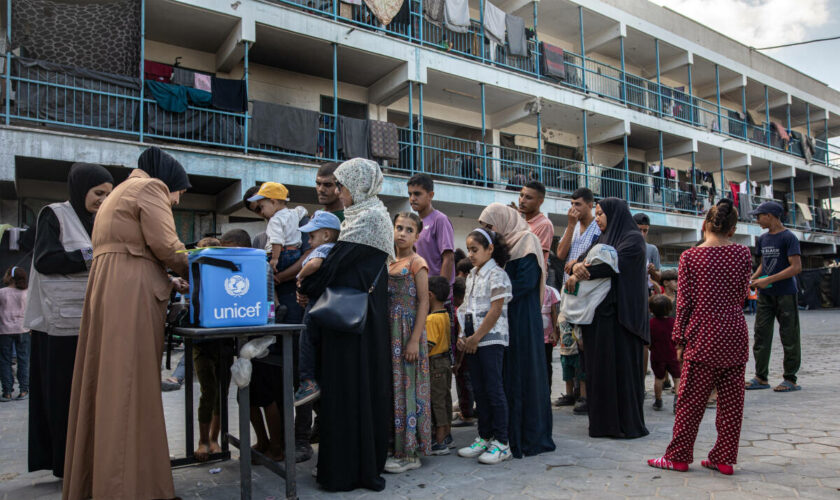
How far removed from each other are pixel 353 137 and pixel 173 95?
3.56 m

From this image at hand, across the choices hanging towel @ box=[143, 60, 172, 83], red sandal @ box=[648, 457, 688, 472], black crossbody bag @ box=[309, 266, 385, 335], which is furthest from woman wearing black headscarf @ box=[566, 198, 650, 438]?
hanging towel @ box=[143, 60, 172, 83]

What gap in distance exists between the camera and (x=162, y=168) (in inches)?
126

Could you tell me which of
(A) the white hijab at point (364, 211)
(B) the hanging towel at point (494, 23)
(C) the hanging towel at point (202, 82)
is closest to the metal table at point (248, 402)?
(A) the white hijab at point (364, 211)

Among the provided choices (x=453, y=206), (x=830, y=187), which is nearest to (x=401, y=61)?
(x=453, y=206)

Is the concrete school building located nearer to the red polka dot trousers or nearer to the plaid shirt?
the plaid shirt

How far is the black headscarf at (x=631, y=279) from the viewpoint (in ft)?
13.4

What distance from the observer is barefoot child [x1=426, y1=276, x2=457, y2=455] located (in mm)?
3902

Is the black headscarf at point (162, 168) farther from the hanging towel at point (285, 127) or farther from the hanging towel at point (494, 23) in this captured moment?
the hanging towel at point (494, 23)

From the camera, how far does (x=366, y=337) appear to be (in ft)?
10.5

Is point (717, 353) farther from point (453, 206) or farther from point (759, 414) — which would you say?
point (453, 206)

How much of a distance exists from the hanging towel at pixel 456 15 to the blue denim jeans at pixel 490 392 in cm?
1173

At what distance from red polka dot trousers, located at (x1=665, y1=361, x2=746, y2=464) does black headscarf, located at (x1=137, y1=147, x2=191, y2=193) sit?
122 inches

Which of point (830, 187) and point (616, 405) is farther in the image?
point (830, 187)

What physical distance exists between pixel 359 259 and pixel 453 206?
11.3 m
